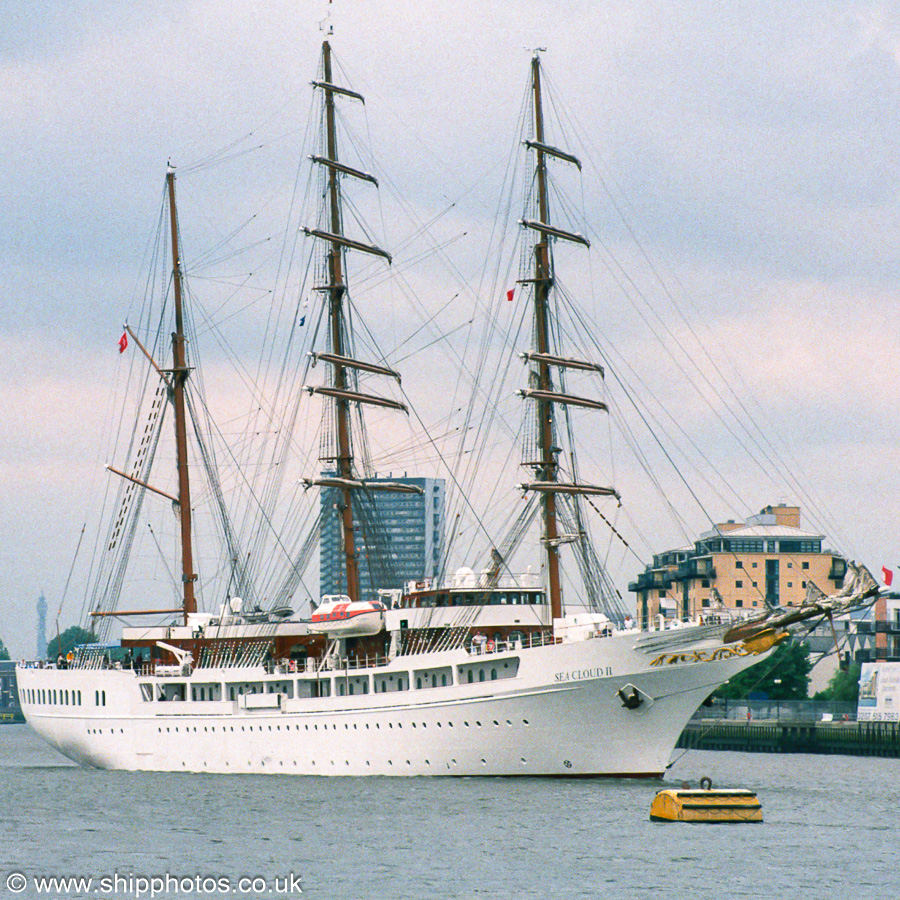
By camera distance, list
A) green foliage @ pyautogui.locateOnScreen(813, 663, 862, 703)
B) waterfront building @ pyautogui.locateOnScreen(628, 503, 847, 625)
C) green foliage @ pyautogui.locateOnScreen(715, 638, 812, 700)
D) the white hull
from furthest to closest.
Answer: waterfront building @ pyautogui.locateOnScreen(628, 503, 847, 625) < green foliage @ pyautogui.locateOnScreen(715, 638, 812, 700) < green foliage @ pyautogui.locateOnScreen(813, 663, 862, 703) < the white hull

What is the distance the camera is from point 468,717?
63.1m

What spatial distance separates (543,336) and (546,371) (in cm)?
147

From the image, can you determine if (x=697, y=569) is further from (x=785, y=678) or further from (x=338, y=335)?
(x=338, y=335)

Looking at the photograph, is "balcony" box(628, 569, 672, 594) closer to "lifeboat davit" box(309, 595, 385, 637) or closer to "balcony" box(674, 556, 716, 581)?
"balcony" box(674, 556, 716, 581)

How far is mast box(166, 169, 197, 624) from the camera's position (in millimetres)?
85688

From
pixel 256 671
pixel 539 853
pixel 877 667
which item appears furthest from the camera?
pixel 877 667

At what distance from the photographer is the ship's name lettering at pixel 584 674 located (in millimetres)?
60875

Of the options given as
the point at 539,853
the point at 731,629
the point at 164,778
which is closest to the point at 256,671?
the point at 164,778

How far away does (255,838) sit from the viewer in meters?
49.3

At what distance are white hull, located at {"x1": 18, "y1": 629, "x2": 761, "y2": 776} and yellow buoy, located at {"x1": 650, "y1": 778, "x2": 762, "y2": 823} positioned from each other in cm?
863

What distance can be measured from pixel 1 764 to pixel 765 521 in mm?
92415

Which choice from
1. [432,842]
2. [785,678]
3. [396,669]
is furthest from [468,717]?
[785,678]

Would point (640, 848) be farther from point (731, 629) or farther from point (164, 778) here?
point (164, 778)

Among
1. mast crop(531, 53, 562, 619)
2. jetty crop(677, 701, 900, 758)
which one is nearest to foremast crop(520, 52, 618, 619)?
mast crop(531, 53, 562, 619)
